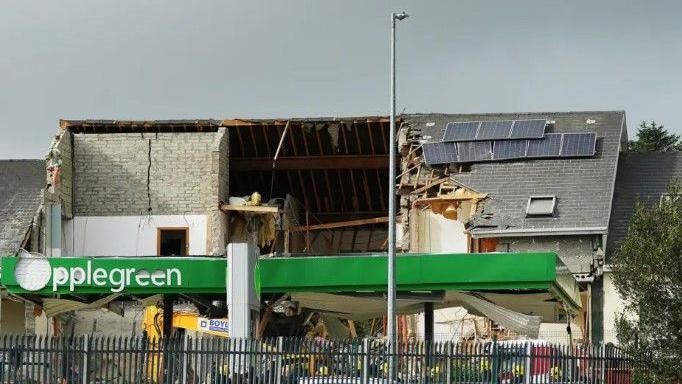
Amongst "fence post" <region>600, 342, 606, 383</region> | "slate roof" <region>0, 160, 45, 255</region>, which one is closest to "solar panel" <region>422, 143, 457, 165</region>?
"slate roof" <region>0, 160, 45, 255</region>

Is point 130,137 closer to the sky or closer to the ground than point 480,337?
closer to the sky

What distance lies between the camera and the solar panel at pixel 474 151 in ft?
167

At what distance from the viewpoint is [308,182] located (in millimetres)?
55656

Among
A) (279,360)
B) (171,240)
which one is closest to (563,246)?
(171,240)

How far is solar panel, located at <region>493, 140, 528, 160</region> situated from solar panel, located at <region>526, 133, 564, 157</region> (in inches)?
9.0

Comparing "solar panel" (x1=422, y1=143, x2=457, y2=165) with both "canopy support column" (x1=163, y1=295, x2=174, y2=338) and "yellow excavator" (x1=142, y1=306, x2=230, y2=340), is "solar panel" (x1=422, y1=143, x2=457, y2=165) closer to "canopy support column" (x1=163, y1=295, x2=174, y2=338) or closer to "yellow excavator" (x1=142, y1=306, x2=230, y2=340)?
"yellow excavator" (x1=142, y1=306, x2=230, y2=340)

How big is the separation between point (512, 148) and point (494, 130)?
131cm

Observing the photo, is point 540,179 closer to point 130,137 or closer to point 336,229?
point 336,229

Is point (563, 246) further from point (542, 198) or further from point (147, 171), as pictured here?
point (147, 171)

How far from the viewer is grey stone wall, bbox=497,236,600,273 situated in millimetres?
46281

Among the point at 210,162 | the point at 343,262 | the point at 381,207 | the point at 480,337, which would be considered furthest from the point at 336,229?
the point at 343,262

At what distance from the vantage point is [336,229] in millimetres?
57375

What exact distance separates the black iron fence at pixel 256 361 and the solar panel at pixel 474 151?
21547 mm

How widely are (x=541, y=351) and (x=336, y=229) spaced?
28.0 m
